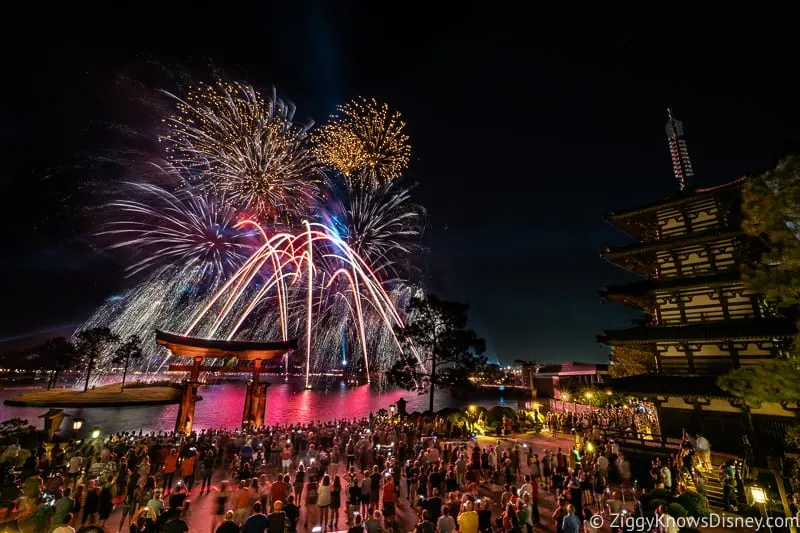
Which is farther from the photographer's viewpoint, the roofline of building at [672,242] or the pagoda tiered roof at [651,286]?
the roofline of building at [672,242]

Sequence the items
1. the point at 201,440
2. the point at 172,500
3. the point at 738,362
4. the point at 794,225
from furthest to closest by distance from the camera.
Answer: the point at 201,440 < the point at 738,362 < the point at 794,225 < the point at 172,500

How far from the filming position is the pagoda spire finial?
88.9 ft

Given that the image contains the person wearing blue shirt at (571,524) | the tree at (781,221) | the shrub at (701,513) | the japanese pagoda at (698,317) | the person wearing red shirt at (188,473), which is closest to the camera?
the person wearing blue shirt at (571,524)

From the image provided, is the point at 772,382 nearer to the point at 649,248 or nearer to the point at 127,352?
the point at 649,248

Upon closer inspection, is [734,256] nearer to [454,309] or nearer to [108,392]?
[454,309]

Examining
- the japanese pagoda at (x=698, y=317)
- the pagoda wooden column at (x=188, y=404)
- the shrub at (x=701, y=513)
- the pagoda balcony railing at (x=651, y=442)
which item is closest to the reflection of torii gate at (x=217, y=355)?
the pagoda wooden column at (x=188, y=404)

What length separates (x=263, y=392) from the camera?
28969 millimetres

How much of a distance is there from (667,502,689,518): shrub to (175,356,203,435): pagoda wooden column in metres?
27.5

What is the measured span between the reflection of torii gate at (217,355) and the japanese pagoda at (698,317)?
24682mm

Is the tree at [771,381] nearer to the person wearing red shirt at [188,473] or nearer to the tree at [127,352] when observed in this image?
the person wearing red shirt at [188,473]

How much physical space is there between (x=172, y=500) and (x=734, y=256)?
28083 mm

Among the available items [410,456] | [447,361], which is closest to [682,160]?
[447,361]

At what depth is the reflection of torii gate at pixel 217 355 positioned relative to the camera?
26078 mm

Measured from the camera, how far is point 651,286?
22094mm
